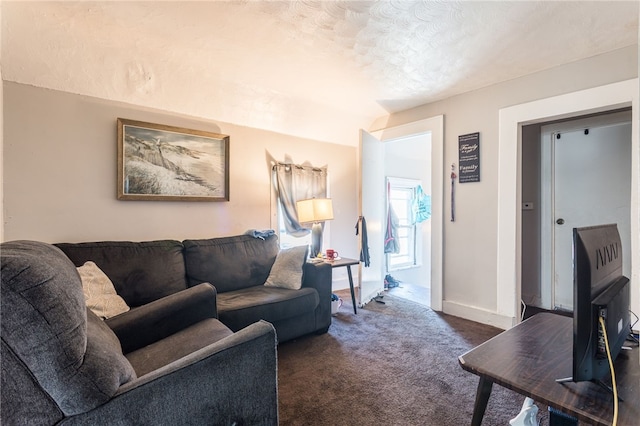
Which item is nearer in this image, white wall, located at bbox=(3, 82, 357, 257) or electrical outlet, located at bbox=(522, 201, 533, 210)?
white wall, located at bbox=(3, 82, 357, 257)

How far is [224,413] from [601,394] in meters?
1.11

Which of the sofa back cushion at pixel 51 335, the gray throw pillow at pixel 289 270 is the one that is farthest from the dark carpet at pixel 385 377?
the sofa back cushion at pixel 51 335

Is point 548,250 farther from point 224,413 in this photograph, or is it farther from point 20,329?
point 20,329

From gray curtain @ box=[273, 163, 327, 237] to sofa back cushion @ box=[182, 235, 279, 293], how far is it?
583mm

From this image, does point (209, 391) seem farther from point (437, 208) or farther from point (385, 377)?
point (437, 208)

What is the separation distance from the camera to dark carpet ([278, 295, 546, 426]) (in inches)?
62.7

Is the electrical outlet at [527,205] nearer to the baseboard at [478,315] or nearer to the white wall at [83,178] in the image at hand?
the baseboard at [478,315]

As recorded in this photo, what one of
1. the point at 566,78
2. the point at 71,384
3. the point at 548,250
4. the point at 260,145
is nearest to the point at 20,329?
the point at 71,384

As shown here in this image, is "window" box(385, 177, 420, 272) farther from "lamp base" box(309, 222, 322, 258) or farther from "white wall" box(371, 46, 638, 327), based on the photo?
"lamp base" box(309, 222, 322, 258)

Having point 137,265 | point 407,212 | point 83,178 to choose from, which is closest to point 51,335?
point 137,265

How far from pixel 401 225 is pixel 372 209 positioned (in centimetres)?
204

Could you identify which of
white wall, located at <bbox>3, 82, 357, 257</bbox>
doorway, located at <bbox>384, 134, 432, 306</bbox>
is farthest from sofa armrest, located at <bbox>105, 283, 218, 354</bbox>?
doorway, located at <bbox>384, 134, 432, 306</bbox>

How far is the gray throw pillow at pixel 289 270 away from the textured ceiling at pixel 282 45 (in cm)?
159

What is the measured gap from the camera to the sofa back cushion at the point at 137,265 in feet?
6.92
